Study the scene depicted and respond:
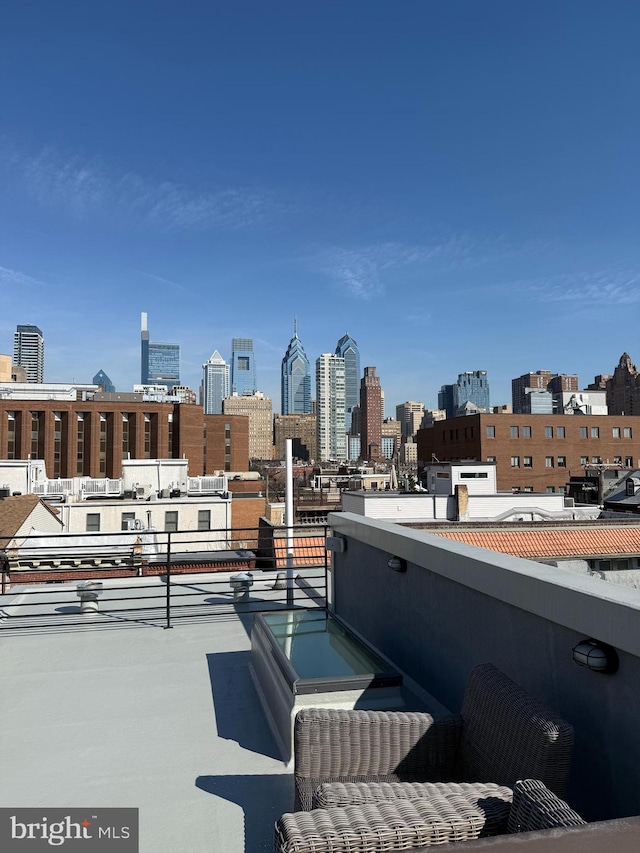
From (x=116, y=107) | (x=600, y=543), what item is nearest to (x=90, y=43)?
(x=116, y=107)

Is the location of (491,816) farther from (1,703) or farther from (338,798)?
(1,703)

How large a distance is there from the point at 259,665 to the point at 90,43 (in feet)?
53.7

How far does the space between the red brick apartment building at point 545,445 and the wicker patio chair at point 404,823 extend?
2174 inches

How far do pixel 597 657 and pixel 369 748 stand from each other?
1.07 metres

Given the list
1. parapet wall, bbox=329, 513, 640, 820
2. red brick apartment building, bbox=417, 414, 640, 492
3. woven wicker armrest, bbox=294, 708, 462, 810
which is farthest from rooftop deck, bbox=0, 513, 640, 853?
red brick apartment building, bbox=417, 414, 640, 492

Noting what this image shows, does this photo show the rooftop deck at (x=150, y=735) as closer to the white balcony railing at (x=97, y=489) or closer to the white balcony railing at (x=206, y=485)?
the white balcony railing at (x=97, y=489)

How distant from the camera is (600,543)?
13500 mm

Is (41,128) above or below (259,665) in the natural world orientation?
above

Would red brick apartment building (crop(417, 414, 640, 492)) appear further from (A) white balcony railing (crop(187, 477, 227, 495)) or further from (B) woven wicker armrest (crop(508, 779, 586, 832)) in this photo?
(B) woven wicker armrest (crop(508, 779, 586, 832))

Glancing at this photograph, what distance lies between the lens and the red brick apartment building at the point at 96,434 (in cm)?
5488
